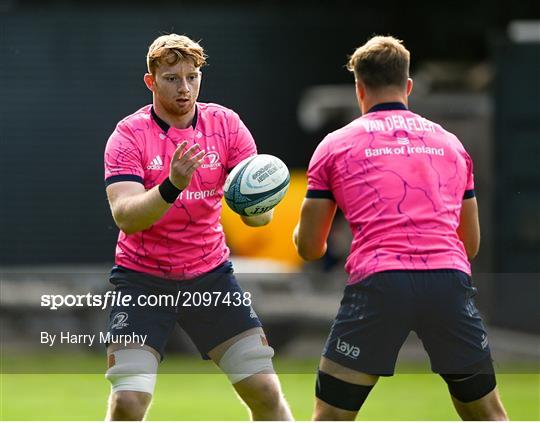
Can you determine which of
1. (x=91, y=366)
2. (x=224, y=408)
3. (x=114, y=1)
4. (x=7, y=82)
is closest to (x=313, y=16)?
(x=114, y=1)

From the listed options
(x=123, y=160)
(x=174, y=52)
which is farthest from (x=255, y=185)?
(x=174, y=52)

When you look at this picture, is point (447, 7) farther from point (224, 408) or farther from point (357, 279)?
point (357, 279)

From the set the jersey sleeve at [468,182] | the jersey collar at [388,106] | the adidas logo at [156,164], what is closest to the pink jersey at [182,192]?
the adidas logo at [156,164]

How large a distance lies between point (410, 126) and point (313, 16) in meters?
13.0

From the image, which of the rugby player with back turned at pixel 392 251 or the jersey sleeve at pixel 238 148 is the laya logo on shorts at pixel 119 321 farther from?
the rugby player with back turned at pixel 392 251

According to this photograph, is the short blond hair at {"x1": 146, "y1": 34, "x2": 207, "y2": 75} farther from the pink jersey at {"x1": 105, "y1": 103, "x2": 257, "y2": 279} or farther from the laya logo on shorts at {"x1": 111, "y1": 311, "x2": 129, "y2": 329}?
the laya logo on shorts at {"x1": 111, "y1": 311, "x2": 129, "y2": 329}

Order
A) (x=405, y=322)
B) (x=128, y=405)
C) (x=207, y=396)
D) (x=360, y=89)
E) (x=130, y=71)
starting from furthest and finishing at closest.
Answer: (x=130, y=71), (x=207, y=396), (x=128, y=405), (x=360, y=89), (x=405, y=322)

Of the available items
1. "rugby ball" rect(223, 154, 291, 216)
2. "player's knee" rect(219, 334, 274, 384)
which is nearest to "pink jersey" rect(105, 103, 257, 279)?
"rugby ball" rect(223, 154, 291, 216)

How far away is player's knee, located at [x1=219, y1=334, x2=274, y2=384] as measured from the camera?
6.50 meters

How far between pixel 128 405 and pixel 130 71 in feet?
41.0

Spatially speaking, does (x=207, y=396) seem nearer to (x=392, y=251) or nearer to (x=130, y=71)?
(x=392, y=251)

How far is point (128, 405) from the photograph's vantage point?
6.24 meters

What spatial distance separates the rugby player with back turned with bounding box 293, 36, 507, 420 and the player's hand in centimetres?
56

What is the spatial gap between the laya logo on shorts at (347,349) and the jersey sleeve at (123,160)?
1321 mm
